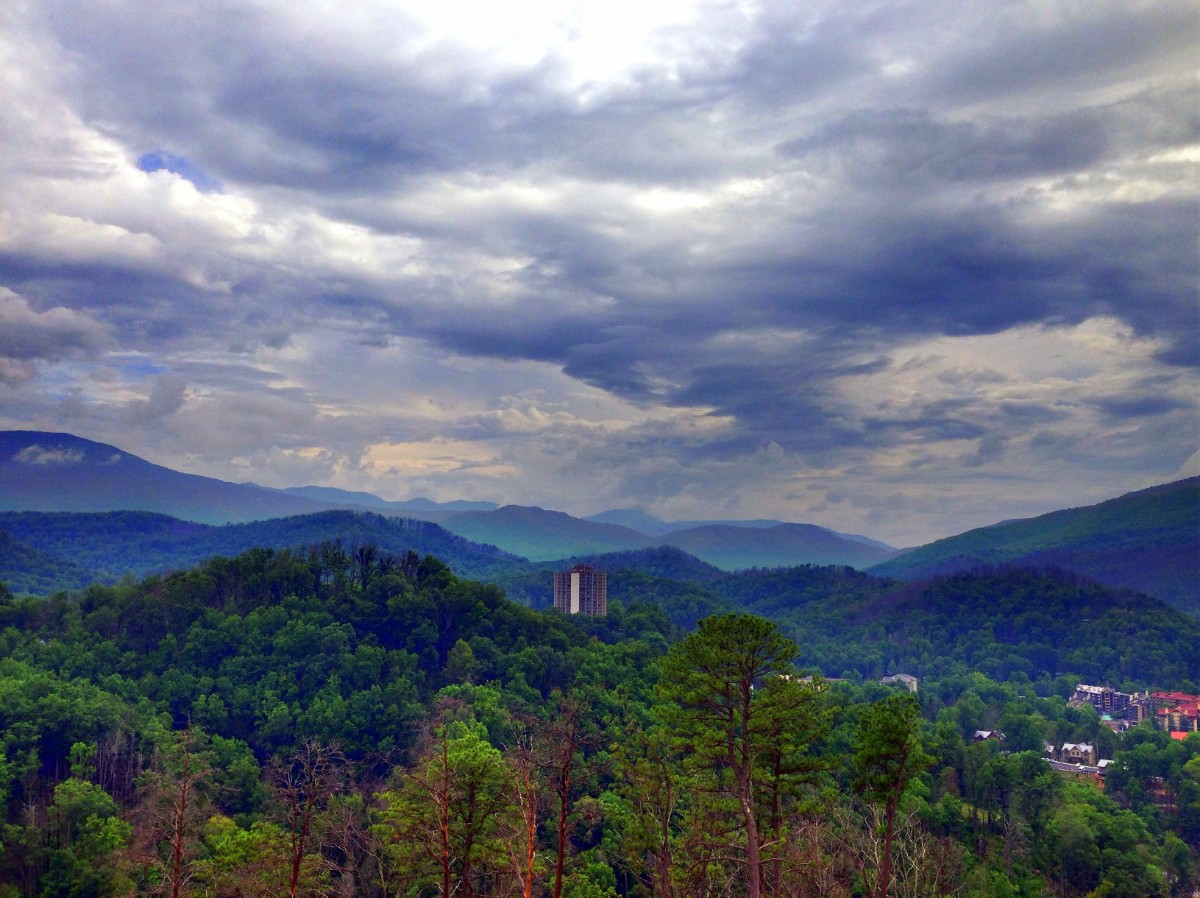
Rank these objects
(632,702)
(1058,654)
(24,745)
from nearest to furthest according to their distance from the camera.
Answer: (24,745), (632,702), (1058,654)

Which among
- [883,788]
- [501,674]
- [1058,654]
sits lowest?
[1058,654]

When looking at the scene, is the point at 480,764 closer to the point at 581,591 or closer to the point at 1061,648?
the point at 581,591

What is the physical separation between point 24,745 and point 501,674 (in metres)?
44.3

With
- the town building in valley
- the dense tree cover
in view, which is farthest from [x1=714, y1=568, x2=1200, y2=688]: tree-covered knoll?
the dense tree cover

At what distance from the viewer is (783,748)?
29.4 meters

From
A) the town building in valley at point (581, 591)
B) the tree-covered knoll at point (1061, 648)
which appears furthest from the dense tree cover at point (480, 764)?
the town building in valley at point (581, 591)

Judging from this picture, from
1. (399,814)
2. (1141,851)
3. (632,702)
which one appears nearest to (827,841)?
(399,814)

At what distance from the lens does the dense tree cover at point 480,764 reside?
94.0 ft

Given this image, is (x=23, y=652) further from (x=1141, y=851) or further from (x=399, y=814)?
(x=1141, y=851)

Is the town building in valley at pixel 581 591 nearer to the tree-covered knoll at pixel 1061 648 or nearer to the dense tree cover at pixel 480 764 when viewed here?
the tree-covered knoll at pixel 1061 648

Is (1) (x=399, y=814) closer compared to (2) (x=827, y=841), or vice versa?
(1) (x=399, y=814)

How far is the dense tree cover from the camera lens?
28.6 meters

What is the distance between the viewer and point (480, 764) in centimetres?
3056

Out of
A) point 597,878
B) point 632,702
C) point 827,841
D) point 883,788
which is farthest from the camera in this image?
point 632,702
